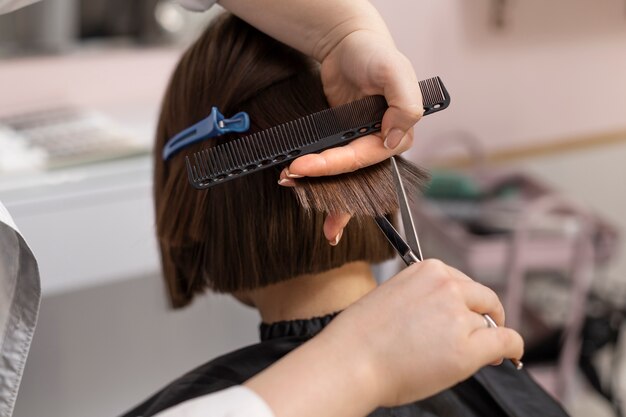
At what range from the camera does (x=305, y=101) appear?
2.95ft

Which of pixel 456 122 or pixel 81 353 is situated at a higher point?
pixel 456 122

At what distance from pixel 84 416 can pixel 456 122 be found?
4.84 feet

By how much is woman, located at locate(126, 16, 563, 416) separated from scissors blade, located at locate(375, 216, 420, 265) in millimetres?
35

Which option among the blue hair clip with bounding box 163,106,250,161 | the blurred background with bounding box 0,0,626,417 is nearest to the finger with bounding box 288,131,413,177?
the blue hair clip with bounding box 163,106,250,161

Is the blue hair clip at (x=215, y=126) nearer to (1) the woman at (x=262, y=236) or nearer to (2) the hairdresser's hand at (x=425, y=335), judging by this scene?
(1) the woman at (x=262, y=236)

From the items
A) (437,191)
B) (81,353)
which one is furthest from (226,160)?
(437,191)

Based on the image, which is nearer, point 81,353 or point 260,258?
point 260,258

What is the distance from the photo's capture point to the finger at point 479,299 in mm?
645

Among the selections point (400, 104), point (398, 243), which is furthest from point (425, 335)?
point (400, 104)

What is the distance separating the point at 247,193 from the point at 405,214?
0.67ft

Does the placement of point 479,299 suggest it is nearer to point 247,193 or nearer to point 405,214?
point 405,214

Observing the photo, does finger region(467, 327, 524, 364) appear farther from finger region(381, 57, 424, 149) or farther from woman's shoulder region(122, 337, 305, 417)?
woman's shoulder region(122, 337, 305, 417)

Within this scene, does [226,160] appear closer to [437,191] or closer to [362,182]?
[362,182]

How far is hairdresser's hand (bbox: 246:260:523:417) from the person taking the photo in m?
0.60
